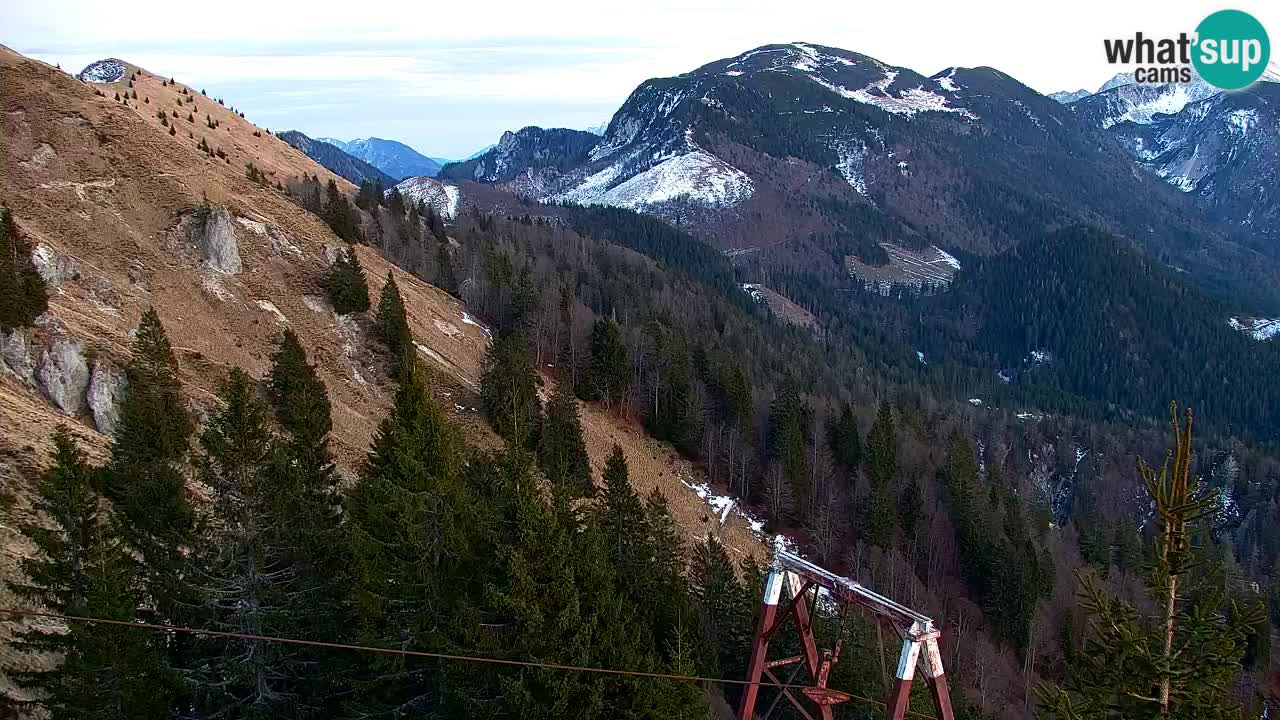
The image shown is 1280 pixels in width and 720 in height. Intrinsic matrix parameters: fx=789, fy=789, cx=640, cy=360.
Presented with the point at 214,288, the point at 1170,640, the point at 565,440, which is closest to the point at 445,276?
the point at 214,288

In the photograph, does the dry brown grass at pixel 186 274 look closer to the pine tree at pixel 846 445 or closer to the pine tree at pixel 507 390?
the pine tree at pixel 507 390

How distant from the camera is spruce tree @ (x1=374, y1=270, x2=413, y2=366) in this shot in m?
53.3

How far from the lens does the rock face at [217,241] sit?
50.3 meters

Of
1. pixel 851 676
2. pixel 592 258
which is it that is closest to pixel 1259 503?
pixel 592 258

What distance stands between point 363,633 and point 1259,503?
189 metres

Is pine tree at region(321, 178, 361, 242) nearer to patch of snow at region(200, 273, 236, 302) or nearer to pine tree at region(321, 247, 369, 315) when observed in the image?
pine tree at region(321, 247, 369, 315)

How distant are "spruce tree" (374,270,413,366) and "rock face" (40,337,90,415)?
2046 cm

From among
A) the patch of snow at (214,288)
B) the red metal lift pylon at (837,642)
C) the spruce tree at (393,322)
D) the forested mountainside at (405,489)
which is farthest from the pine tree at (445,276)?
the red metal lift pylon at (837,642)

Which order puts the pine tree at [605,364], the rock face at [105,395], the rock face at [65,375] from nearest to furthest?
the rock face at [65,375]
the rock face at [105,395]
the pine tree at [605,364]

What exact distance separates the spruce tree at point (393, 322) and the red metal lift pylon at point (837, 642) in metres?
40.6

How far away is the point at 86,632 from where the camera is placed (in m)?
18.9

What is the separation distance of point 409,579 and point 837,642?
12.0 metres

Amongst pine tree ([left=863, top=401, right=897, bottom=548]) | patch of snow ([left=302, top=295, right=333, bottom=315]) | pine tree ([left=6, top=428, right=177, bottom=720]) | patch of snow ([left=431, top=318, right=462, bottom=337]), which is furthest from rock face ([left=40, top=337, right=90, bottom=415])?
pine tree ([left=863, top=401, right=897, bottom=548])

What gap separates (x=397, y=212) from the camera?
4055 inches
